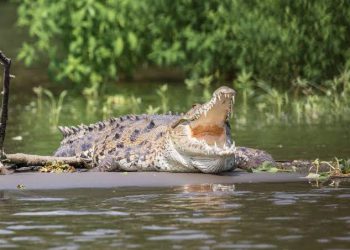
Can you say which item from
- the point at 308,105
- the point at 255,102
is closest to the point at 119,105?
the point at 255,102

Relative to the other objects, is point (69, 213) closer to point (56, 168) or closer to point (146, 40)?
point (56, 168)

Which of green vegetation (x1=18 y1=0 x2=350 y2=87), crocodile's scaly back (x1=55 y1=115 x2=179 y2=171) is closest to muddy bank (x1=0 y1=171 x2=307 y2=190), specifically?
crocodile's scaly back (x1=55 y1=115 x2=179 y2=171)

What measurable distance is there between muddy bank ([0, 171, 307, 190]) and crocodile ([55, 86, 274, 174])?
0.71 ft

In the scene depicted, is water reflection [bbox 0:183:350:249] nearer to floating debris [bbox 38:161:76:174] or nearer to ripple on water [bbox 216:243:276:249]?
ripple on water [bbox 216:243:276:249]

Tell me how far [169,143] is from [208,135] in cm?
66

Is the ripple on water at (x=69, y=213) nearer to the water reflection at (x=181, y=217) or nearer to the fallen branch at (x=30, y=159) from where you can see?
the water reflection at (x=181, y=217)

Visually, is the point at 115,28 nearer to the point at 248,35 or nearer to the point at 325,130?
the point at 248,35

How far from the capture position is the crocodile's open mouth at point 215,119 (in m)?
12.7

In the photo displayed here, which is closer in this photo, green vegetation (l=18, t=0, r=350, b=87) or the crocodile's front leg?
the crocodile's front leg

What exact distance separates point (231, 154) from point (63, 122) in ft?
28.3

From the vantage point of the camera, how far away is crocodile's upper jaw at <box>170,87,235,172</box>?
12.8 meters

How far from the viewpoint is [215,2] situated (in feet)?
91.5

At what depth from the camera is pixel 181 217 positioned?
10539 millimetres

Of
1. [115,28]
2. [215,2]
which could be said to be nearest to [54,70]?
[115,28]
